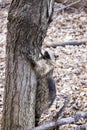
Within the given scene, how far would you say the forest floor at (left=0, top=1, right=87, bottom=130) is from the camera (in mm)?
5004

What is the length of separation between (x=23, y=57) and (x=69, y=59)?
3.65 m

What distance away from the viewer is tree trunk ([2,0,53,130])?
3059 millimetres

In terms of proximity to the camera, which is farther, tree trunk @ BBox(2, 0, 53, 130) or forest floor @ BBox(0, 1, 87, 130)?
forest floor @ BBox(0, 1, 87, 130)

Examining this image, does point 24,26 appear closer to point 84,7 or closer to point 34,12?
Result: point 34,12

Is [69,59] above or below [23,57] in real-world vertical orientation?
below

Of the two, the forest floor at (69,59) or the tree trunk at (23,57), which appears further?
the forest floor at (69,59)

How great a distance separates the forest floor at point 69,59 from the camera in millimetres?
5004

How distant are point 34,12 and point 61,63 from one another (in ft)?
11.7

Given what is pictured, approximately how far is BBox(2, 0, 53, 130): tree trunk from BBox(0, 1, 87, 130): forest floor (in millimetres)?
487

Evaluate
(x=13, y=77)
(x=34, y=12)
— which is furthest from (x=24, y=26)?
(x=13, y=77)

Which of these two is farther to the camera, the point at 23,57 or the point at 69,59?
the point at 69,59

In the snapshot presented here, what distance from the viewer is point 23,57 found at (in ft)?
10.4

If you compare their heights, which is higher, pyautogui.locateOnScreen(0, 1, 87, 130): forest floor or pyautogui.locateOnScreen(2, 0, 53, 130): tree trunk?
pyautogui.locateOnScreen(2, 0, 53, 130): tree trunk

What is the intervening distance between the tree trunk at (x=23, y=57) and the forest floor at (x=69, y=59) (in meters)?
0.49
